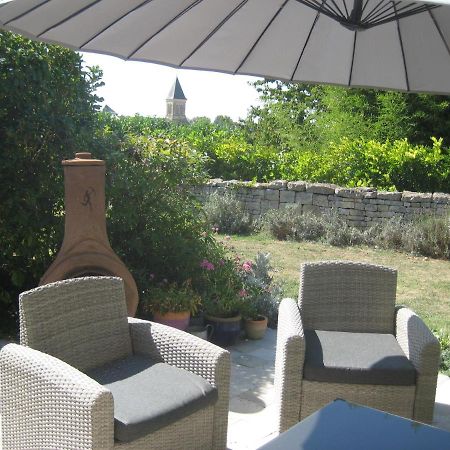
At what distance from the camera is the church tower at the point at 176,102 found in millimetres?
70188

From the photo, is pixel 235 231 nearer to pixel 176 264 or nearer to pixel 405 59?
pixel 176 264

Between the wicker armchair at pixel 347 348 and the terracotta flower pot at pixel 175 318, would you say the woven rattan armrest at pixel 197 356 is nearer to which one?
the wicker armchair at pixel 347 348

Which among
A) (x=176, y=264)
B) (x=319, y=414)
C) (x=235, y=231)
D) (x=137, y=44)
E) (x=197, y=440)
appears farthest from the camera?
(x=235, y=231)

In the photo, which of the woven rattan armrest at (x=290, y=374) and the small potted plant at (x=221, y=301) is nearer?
the woven rattan armrest at (x=290, y=374)

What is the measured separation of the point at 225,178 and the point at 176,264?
7401 millimetres

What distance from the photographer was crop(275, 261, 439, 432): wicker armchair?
329 centimetres

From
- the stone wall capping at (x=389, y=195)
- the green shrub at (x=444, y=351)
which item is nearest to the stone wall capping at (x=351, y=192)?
the stone wall capping at (x=389, y=195)

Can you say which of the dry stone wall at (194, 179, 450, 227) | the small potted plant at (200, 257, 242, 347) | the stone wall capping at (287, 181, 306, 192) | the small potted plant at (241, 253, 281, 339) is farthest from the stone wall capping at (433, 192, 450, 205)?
the small potted plant at (200, 257, 242, 347)

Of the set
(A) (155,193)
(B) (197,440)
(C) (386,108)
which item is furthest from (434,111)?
(B) (197,440)

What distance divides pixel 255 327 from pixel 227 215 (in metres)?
5.78

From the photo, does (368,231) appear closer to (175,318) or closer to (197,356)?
(175,318)

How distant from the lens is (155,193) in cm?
555

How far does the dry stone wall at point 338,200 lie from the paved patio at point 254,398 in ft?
18.3

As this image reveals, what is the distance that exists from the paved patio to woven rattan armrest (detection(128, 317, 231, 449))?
428 mm
